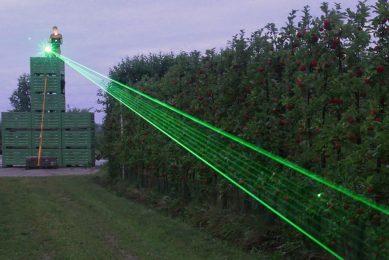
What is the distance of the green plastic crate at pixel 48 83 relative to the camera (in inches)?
1185

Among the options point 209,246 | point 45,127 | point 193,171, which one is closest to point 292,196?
point 209,246

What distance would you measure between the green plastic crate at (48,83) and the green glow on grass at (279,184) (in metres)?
18.8

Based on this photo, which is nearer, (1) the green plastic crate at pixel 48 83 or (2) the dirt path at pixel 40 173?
(2) the dirt path at pixel 40 173

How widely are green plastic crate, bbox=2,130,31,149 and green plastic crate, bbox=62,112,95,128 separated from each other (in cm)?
202

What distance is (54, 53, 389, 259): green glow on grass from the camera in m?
6.02

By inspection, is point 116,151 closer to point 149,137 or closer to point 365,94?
point 149,137

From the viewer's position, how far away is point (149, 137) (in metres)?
14.8

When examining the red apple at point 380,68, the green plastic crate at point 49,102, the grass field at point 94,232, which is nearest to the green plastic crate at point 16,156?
the green plastic crate at point 49,102

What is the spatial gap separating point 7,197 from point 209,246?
8375 mm

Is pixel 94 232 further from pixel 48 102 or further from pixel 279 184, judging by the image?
pixel 48 102

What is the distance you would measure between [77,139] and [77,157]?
0.96 m

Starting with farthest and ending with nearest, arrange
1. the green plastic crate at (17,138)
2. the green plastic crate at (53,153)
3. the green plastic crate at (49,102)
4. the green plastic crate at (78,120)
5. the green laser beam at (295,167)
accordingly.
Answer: the green plastic crate at (49,102) → the green plastic crate at (78,120) → the green plastic crate at (17,138) → the green plastic crate at (53,153) → the green laser beam at (295,167)

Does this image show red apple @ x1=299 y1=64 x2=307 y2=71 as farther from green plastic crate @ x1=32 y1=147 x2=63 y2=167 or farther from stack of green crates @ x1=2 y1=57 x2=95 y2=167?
green plastic crate @ x1=32 y1=147 x2=63 y2=167

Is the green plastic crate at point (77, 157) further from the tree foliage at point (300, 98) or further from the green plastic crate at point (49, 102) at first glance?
the tree foliage at point (300, 98)
